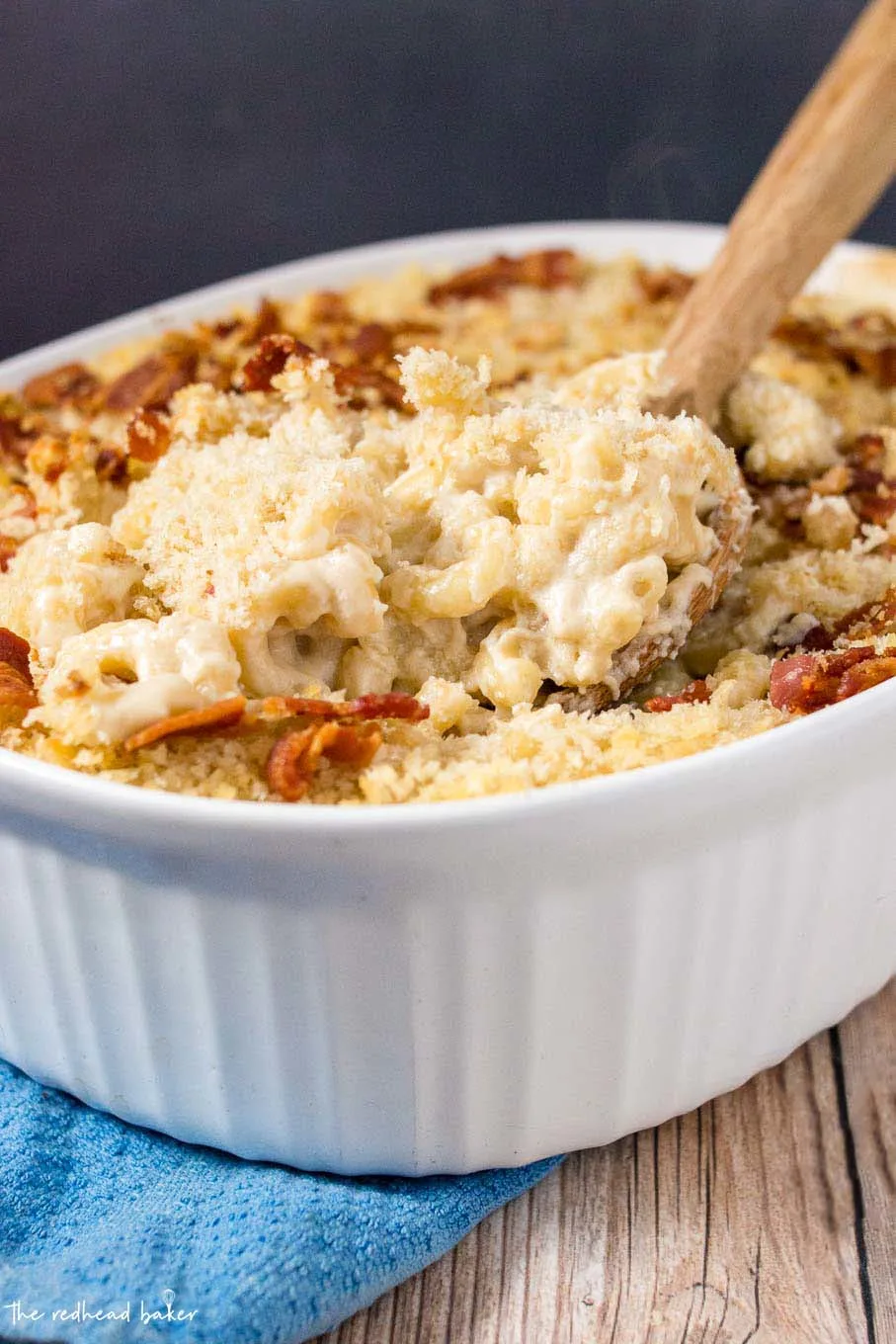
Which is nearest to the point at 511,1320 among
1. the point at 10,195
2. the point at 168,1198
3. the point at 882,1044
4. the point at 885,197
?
the point at 168,1198

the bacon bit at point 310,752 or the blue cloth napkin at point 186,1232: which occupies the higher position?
the bacon bit at point 310,752

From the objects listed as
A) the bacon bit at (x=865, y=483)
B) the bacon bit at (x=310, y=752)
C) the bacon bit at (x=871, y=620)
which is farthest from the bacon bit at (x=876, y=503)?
the bacon bit at (x=310, y=752)

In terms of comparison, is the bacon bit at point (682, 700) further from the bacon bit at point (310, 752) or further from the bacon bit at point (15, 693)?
the bacon bit at point (15, 693)

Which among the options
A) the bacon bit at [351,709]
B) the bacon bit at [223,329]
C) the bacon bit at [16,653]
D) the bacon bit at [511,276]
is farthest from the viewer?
the bacon bit at [511,276]

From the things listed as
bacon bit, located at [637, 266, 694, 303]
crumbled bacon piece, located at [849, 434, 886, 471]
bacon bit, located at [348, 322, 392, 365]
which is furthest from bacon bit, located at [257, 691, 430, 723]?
bacon bit, located at [637, 266, 694, 303]

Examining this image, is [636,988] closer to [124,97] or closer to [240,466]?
[240,466]
